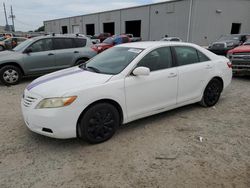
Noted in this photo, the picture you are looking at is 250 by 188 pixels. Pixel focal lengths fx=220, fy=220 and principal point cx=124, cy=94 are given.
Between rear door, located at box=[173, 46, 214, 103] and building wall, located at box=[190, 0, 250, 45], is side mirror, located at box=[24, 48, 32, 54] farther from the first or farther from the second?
building wall, located at box=[190, 0, 250, 45]

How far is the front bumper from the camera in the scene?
310cm

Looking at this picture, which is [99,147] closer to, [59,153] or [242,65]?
[59,153]

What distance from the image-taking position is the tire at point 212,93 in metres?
4.95

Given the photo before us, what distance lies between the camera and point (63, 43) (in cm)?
829

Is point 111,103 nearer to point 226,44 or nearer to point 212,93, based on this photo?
point 212,93

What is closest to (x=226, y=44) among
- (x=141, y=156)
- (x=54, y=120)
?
(x=141, y=156)

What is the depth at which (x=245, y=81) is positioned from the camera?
8016 mm

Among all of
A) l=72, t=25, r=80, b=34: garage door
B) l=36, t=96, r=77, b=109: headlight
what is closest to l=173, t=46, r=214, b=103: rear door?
l=36, t=96, r=77, b=109: headlight

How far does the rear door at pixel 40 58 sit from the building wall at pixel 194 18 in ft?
68.7

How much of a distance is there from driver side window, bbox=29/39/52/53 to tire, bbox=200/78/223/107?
5.70 meters

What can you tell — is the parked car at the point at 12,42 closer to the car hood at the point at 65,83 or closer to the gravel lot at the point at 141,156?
the gravel lot at the point at 141,156

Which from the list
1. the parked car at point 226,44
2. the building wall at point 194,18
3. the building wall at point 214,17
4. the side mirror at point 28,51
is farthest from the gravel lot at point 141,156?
the building wall at point 194,18

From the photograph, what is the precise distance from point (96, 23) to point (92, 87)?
135ft

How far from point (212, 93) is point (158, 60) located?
5.90 feet
